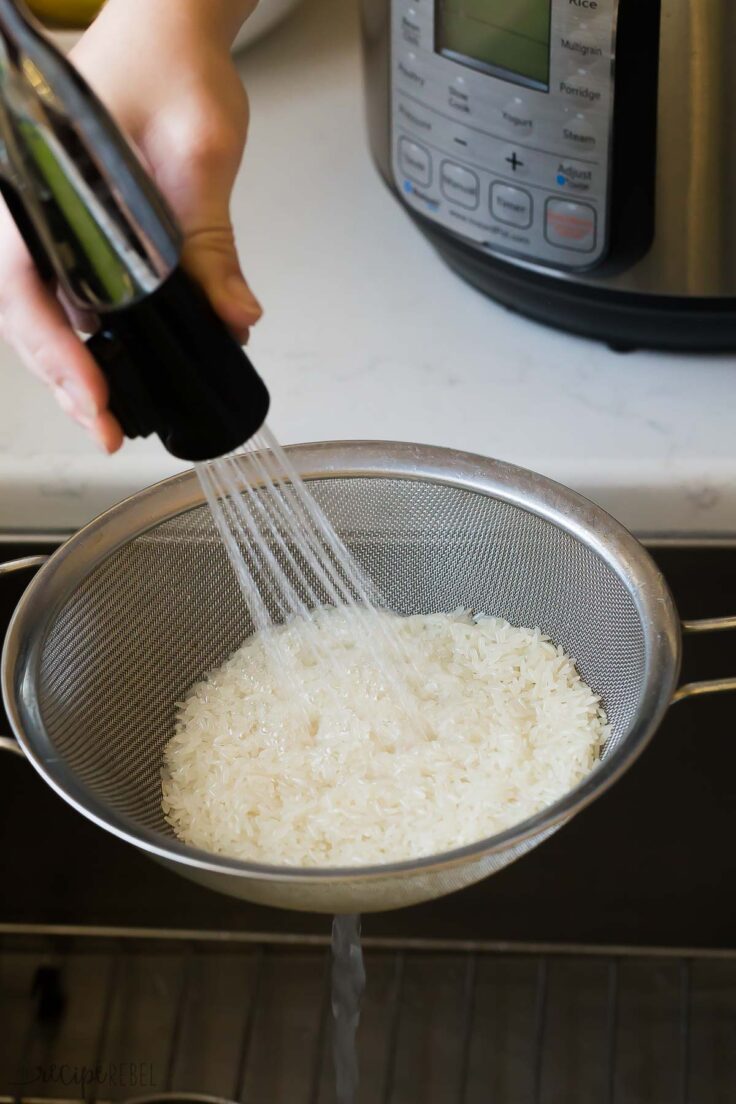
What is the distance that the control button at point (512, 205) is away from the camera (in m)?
0.76

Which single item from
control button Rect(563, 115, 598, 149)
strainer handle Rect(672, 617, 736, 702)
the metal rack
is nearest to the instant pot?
control button Rect(563, 115, 598, 149)

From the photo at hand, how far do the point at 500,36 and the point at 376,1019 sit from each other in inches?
31.5

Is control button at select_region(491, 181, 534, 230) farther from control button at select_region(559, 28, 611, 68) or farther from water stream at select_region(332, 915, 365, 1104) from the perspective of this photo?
water stream at select_region(332, 915, 365, 1104)

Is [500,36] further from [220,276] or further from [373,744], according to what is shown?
[373,744]

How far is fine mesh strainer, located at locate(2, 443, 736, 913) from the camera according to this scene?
0.63m

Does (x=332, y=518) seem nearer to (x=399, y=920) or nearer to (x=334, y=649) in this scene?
(x=334, y=649)

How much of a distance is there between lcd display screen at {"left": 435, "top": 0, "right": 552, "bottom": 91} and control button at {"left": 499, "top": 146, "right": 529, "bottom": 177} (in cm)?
4

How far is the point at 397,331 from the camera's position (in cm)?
89

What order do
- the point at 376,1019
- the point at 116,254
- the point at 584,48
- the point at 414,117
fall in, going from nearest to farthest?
the point at 116,254
the point at 584,48
the point at 414,117
the point at 376,1019

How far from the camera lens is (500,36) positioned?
72 cm

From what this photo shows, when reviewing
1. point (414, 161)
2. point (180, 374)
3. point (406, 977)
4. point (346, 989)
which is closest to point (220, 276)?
point (180, 374)

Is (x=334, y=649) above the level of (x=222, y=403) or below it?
below

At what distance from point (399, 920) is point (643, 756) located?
11.4 inches

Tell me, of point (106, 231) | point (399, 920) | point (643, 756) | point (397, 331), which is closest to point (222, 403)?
point (106, 231)
